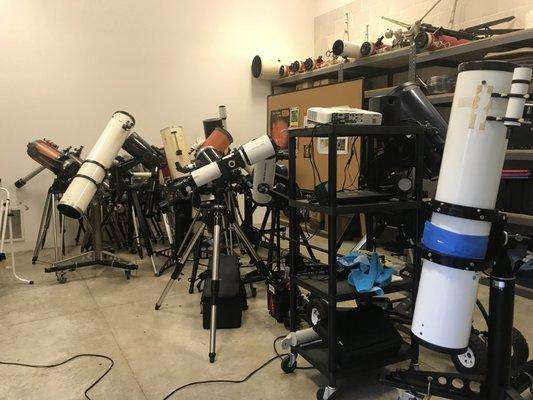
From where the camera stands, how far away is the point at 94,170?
3.38 meters

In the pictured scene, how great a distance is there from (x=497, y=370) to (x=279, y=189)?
6.09ft

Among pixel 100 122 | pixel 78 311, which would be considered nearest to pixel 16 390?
pixel 78 311

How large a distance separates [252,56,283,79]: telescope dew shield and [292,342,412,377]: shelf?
431 centimetres

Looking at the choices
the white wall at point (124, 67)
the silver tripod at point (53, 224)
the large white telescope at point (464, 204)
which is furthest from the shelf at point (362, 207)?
the white wall at point (124, 67)

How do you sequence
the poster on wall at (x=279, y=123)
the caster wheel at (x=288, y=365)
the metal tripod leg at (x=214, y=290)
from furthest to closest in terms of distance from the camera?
the poster on wall at (x=279, y=123) < the metal tripod leg at (x=214, y=290) < the caster wheel at (x=288, y=365)

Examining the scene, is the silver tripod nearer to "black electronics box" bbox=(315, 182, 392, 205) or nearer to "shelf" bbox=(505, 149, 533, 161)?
"black electronics box" bbox=(315, 182, 392, 205)

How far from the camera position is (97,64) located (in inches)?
190

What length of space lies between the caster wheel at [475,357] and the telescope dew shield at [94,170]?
271cm

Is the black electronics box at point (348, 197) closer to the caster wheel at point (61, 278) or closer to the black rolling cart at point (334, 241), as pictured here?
the black rolling cart at point (334, 241)

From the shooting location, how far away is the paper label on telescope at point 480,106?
1275 millimetres

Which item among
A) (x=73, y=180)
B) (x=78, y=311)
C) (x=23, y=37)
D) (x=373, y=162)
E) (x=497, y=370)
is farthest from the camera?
(x=23, y=37)

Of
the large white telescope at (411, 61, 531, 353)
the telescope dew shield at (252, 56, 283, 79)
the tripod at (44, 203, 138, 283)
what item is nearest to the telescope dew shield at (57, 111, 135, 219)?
the tripod at (44, 203, 138, 283)

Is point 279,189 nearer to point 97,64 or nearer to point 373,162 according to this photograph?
point 373,162

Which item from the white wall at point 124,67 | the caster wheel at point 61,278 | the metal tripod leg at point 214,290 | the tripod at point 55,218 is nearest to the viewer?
the metal tripod leg at point 214,290
